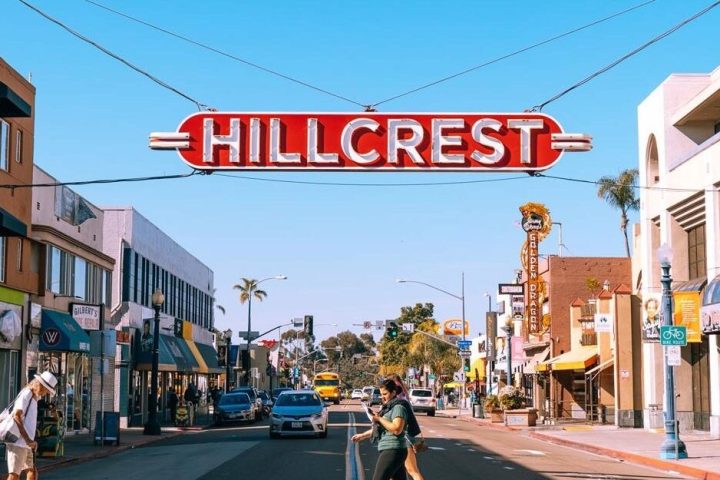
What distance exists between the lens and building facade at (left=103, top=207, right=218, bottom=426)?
151 feet

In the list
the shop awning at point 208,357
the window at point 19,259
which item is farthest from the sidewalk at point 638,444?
the shop awning at point 208,357

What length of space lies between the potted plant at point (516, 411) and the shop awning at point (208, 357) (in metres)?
22.5

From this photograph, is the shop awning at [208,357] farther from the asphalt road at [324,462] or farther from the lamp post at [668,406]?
the lamp post at [668,406]

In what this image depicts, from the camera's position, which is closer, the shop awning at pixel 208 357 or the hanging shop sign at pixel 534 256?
the hanging shop sign at pixel 534 256

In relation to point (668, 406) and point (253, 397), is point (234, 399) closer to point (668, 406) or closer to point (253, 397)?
point (253, 397)

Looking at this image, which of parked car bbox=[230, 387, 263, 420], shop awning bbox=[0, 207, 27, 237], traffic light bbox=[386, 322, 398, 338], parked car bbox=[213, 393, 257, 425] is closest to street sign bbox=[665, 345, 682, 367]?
shop awning bbox=[0, 207, 27, 237]

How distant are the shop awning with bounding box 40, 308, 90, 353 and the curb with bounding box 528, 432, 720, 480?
53.7 feet

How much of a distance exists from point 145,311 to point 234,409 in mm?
A: 8482

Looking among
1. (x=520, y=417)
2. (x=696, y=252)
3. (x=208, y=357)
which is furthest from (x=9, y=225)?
(x=208, y=357)

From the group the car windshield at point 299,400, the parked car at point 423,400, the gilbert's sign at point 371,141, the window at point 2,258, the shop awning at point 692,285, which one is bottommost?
the parked car at point 423,400

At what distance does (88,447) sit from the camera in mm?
29328

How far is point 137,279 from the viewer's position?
49250 mm

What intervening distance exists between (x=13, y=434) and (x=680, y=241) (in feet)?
91.8

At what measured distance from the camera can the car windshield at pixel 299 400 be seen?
111 feet
